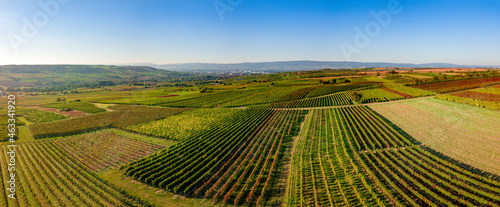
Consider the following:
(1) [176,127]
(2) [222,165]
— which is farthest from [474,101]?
(1) [176,127]

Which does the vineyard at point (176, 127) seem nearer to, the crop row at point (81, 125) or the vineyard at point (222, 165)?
the vineyard at point (222, 165)

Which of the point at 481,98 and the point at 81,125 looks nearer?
the point at 481,98

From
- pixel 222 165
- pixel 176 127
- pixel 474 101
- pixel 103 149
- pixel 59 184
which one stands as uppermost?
pixel 474 101

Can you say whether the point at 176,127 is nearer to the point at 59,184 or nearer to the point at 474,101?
the point at 59,184

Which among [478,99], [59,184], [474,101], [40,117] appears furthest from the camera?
[40,117]

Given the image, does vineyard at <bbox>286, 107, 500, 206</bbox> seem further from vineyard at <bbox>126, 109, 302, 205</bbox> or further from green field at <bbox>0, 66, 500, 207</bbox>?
vineyard at <bbox>126, 109, 302, 205</bbox>

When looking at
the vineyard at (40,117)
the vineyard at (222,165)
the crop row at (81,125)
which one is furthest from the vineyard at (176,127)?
the vineyard at (40,117)
